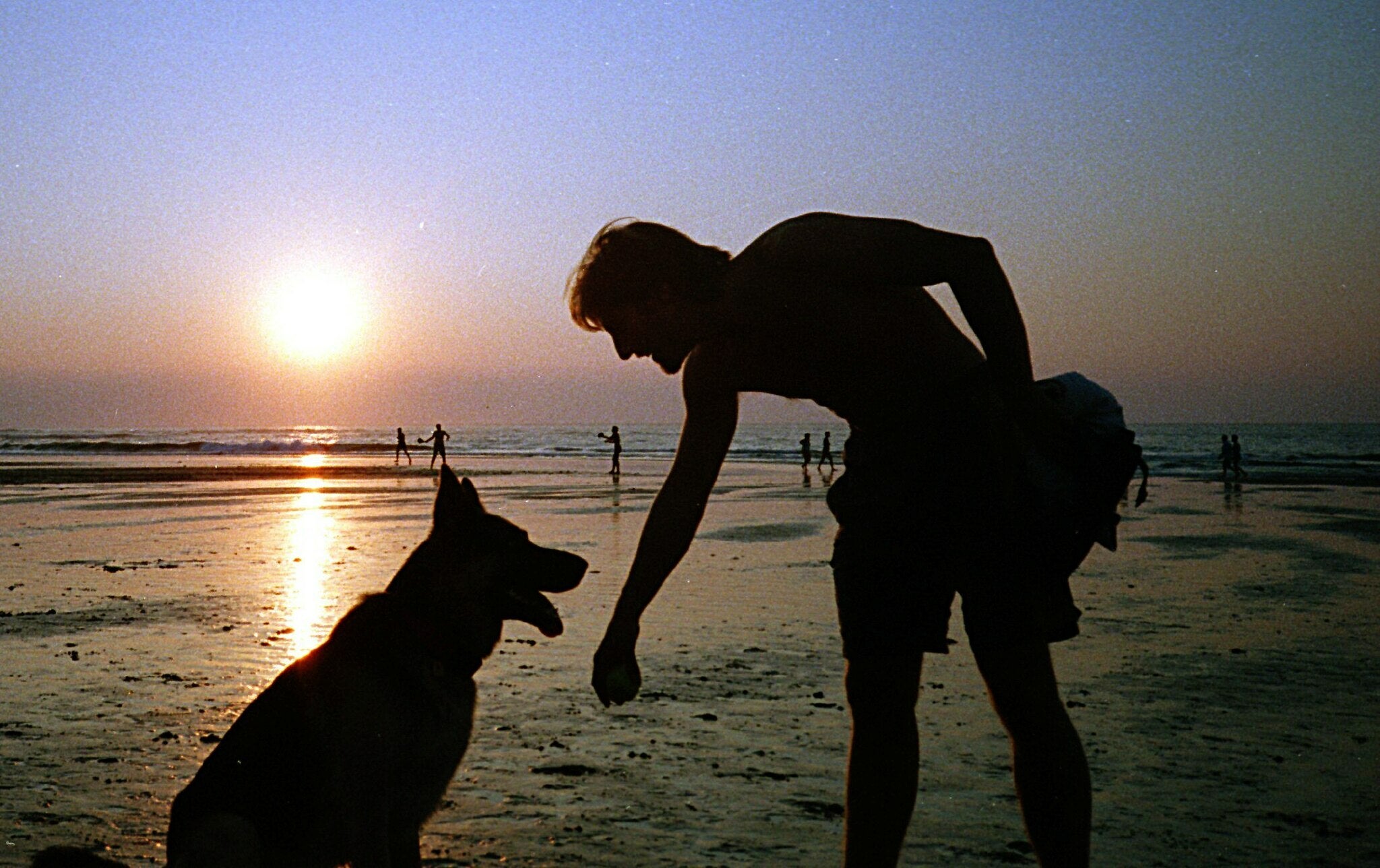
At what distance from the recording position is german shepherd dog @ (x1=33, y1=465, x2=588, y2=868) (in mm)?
2898

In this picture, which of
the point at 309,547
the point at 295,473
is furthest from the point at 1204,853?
the point at 295,473

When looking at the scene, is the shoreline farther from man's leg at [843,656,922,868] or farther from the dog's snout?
man's leg at [843,656,922,868]

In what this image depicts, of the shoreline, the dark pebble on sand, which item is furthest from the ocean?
the dark pebble on sand

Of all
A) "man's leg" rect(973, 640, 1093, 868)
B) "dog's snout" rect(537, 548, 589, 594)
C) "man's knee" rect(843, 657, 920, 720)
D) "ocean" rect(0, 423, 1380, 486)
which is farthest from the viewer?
"ocean" rect(0, 423, 1380, 486)

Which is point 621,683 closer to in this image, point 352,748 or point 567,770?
point 352,748

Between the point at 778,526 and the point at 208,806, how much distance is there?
12948mm

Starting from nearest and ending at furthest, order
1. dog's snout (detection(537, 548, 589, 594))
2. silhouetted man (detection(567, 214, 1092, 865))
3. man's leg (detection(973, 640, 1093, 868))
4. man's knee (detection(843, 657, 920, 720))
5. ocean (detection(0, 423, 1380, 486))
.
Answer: silhouetted man (detection(567, 214, 1092, 865))
man's leg (detection(973, 640, 1093, 868))
man's knee (detection(843, 657, 920, 720))
dog's snout (detection(537, 548, 589, 594))
ocean (detection(0, 423, 1380, 486))

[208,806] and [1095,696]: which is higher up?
[208,806]

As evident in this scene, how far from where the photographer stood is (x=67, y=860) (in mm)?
2672

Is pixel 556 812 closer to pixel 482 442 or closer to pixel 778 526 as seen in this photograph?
pixel 778 526

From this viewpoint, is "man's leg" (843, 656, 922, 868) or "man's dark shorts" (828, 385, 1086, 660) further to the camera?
"man's leg" (843, 656, 922, 868)

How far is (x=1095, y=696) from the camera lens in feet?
18.0

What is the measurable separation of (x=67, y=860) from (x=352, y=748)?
0.72 metres

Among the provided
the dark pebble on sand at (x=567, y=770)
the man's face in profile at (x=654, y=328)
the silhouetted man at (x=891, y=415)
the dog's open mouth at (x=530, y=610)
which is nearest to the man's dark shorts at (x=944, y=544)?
the silhouetted man at (x=891, y=415)
